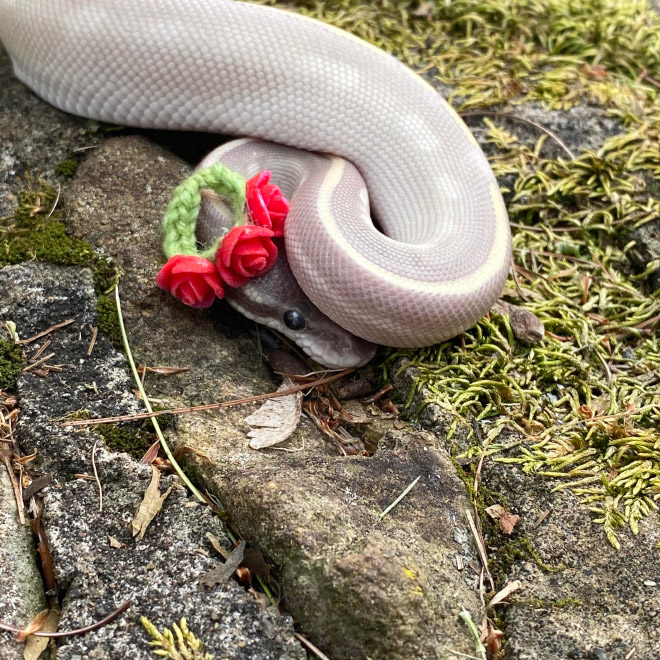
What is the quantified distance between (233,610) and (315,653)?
34 cm

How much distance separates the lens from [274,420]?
11.0 ft

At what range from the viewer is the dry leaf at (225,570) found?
2.65 metres

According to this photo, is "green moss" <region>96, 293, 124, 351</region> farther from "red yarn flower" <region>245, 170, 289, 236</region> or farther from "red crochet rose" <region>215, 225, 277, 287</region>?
"red yarn flower" <region>245, 170, 289, 236</region>

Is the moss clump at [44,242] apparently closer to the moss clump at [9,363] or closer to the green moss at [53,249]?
the green moss at [53,249]

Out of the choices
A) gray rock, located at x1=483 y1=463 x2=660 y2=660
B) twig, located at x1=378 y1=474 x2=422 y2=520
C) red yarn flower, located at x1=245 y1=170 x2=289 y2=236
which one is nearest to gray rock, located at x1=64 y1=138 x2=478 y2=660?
twig, located at x1=378 y1=474 x2=422 y2=520

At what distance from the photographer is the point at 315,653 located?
2.55 m

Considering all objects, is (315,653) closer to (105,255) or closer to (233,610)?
(233,610)

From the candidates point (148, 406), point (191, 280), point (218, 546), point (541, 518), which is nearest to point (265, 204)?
point (191, 280)

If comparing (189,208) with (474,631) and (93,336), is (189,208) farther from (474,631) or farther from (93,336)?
(474,631)

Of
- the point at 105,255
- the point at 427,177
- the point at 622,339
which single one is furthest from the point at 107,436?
the point at 622,339

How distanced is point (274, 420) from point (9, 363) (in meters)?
1.26

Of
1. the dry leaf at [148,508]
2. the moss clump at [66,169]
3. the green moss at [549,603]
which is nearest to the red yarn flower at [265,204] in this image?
the moss clump at [66,169]

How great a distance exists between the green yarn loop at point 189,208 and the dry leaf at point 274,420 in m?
0.87

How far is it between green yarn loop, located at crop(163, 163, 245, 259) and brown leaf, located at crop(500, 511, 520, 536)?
1941 millimetres
